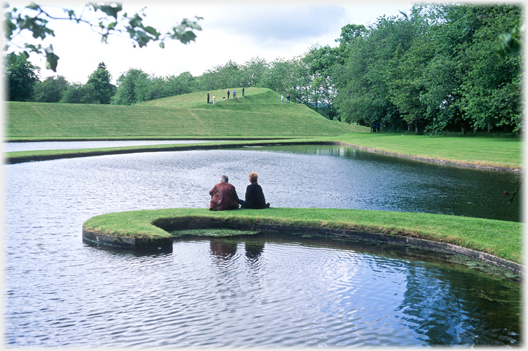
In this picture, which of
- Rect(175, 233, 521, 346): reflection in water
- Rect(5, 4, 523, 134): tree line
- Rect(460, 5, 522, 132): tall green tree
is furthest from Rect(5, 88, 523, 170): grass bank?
Rect(175, 233, 521, 346): reflection in water

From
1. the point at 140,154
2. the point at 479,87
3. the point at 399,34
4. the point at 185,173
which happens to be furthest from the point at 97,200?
the point at 399,34

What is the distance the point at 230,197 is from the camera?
45.2 ft

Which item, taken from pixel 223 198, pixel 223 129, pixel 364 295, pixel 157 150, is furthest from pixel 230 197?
pixel 223 129

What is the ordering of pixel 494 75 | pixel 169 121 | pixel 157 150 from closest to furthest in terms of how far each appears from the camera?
pixel 157 150
pixel 494 75
pixel 169 121

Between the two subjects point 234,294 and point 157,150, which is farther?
point 157,150

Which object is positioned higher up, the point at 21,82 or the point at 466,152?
the point at 21,82

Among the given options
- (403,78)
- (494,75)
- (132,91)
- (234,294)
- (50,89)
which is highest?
(132,91)

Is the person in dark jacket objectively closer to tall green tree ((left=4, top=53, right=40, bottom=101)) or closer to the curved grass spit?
the curved grass spit

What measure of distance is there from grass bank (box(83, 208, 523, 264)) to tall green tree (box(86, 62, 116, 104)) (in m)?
104

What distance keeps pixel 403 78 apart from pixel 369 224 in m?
48.0

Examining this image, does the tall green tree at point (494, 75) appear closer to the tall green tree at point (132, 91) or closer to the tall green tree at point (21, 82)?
the tall green tree at point (21, 82)

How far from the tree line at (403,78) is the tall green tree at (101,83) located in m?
0.23

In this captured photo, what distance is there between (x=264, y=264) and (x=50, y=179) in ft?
49.1

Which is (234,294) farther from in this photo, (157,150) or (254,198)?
(157,150)
